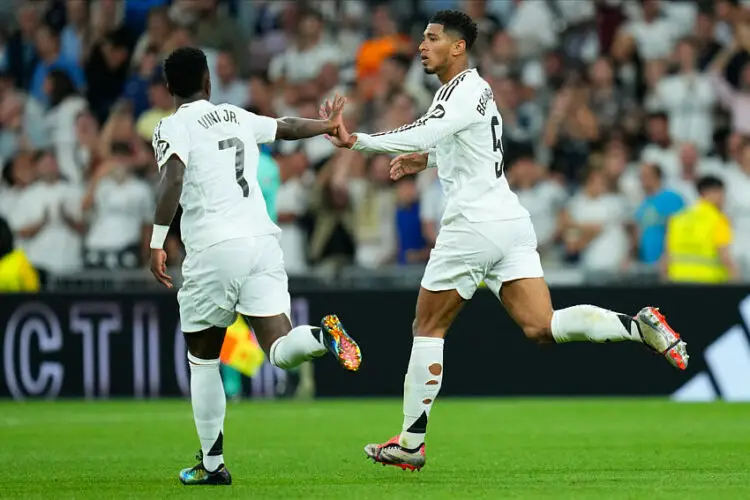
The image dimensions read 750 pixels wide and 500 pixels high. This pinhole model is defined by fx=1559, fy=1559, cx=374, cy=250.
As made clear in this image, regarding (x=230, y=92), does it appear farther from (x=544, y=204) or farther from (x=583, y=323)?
(x=583, y=323)

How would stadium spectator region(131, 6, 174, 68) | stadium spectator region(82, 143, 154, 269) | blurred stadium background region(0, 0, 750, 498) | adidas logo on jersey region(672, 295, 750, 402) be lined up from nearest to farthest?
adidas logo on jersey region(672, 295, 750, 402), blurred stadium background region(0, 0, 750, 498), stadium spectator region(82, 143, 154, 269), stadium spectator region(131, 6, 174, 68)

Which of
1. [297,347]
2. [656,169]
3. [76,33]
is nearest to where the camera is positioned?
[297,347]

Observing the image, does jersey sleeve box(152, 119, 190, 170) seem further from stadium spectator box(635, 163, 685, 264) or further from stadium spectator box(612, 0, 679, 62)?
stadium spectator box(612, 0, 679, 62)

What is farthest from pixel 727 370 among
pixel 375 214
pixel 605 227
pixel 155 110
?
pixel 155 110

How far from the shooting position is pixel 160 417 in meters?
14.5

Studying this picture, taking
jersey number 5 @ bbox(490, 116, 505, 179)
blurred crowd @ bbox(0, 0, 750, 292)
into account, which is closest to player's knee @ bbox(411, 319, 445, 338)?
jersey number 5 @ bbox(490, 116, 505, 179)

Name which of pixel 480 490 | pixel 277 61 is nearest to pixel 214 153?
pixel 480 490

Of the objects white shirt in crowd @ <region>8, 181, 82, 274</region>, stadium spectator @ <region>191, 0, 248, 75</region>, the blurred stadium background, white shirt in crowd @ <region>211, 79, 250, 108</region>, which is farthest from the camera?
stadium spectator @ <region>191, 0, 248, 75</region>

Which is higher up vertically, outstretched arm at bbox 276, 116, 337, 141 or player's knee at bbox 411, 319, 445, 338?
outstretched arm at bbox 276, 116, 337, 141

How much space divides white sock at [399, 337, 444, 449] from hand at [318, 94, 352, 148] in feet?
4.00

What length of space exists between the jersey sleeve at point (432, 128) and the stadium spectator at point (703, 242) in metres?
7.48

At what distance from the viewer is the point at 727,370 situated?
15.8m

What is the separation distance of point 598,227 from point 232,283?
904 centimetres

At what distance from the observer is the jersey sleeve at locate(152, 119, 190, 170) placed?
8383mm
